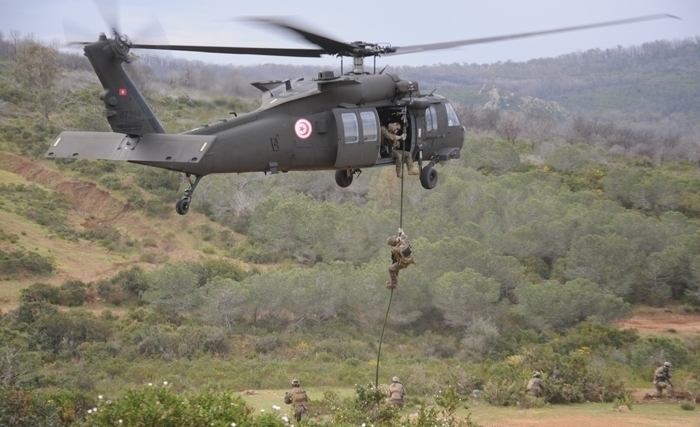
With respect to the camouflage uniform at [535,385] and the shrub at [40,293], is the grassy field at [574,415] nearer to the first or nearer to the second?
the camouflage uniform at [535,385]

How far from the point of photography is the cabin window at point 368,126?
47.9 feet

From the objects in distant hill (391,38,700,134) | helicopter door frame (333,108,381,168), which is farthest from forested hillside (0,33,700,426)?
distant hill (391,38,700,134)

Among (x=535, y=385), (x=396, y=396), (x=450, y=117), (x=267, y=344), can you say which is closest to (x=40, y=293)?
(x=267, y=344)

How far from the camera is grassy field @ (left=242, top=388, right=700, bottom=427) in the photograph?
21.0 meters

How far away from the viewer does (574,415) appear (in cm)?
2220

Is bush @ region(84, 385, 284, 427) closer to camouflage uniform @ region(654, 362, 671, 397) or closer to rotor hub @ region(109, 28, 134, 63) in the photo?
rotor hub @ region(109, 28, 134, 63)

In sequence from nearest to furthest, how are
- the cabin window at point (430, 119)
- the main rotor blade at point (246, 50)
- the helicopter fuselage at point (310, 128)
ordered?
the main rotor blade at point (246, 50) → the helicopter fuselage at point (310, 128) → the cabin window at point (430, 119)

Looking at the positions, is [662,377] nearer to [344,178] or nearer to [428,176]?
[428,176]

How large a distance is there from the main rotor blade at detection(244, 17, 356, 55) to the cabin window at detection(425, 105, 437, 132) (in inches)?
83.9

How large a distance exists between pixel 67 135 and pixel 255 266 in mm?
27933

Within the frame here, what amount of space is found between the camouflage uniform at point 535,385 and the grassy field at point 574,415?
451mm

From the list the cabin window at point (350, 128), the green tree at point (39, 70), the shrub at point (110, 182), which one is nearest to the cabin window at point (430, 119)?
the cabin window at point (350, 128)

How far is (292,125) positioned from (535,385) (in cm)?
1204

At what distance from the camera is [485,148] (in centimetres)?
5384
